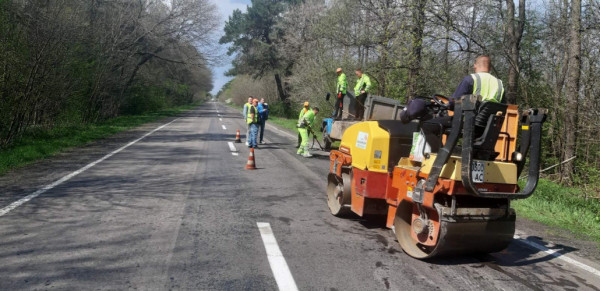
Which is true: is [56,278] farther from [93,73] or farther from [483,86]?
[93,73]

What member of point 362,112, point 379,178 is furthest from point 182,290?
point 362,112

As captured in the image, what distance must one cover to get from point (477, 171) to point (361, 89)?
24.7 feet

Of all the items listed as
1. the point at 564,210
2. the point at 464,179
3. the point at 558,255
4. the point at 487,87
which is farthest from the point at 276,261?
the point at 564,210

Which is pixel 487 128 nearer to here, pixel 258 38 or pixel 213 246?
pixel 213 246

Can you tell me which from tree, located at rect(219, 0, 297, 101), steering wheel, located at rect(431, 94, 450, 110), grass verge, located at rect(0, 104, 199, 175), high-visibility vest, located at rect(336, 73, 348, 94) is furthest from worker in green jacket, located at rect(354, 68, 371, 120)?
tree, located at rect(219, 0, 297, 101)

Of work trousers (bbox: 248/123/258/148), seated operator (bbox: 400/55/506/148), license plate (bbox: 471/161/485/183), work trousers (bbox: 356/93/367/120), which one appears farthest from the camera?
work trousers (bbox: 248/123/258/148)

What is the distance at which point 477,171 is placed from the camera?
423cm

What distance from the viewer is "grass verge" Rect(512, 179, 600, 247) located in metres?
6.66

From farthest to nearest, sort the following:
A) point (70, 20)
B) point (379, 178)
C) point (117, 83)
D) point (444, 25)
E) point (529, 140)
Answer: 1. point (117, 83)
2. point (70, 20)
3. point (444, 25)
4. point (379, 178)
5. point (529, 140)

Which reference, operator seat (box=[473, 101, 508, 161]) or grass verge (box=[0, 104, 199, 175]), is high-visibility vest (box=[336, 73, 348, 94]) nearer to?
operator seat (box=[473, 101, 508, 161])

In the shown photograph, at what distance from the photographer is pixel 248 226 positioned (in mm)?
5598

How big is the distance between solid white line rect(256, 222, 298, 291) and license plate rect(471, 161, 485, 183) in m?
1.99

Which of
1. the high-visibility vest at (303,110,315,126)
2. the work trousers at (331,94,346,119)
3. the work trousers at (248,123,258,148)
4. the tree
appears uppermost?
the tree

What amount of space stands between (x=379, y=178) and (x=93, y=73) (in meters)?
20.6
